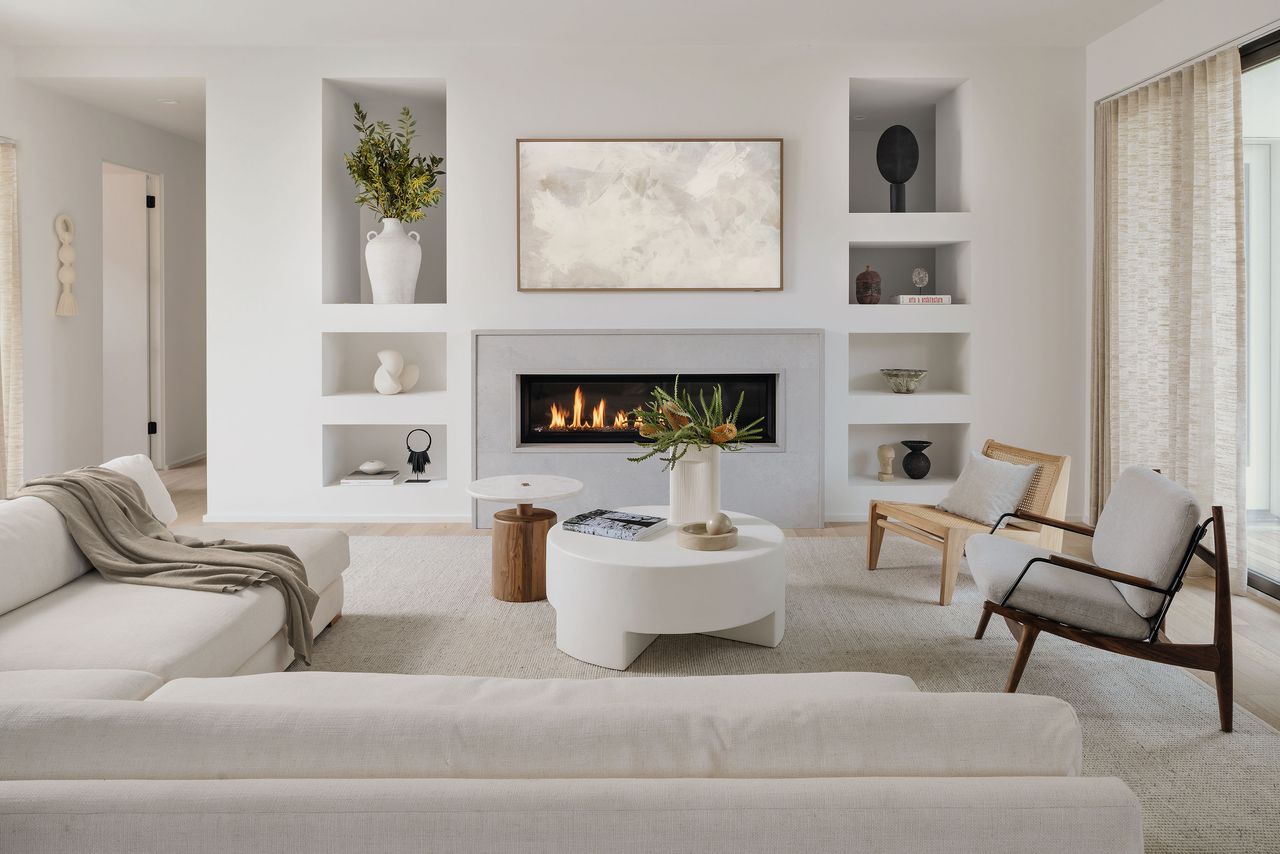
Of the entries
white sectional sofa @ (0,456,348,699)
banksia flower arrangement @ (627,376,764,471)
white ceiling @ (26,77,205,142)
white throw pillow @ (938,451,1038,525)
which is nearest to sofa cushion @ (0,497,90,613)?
white sectional sofa @ (0,456,348,699)

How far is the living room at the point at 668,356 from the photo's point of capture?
2775 millimetres

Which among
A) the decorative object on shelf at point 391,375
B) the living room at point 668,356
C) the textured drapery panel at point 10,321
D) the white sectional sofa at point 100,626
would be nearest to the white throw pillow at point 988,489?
the living room at point 668,356

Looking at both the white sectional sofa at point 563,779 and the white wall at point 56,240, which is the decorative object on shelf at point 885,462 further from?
the white wall at point 56,240

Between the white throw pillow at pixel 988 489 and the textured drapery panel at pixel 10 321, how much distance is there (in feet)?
17.3

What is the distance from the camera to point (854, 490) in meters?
5.54

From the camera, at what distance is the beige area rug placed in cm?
223

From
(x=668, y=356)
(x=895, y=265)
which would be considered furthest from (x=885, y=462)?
(x=668, y=356)

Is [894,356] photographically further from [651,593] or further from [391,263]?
[651,593]

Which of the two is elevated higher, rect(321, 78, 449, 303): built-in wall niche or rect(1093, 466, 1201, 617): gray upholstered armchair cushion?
rect(321, 78, 449, 303): built-in wall niche

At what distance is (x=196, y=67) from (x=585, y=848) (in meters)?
5.62

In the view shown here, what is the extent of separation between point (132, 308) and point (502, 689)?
22.2ft

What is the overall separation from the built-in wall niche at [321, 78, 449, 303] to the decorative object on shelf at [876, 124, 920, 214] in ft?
8.95

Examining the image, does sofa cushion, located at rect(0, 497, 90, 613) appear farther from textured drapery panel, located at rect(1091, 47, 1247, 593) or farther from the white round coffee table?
textured drapery panel, located at rect(1091, 47, 1247, 593)

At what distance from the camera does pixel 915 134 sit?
6117 millimetres
